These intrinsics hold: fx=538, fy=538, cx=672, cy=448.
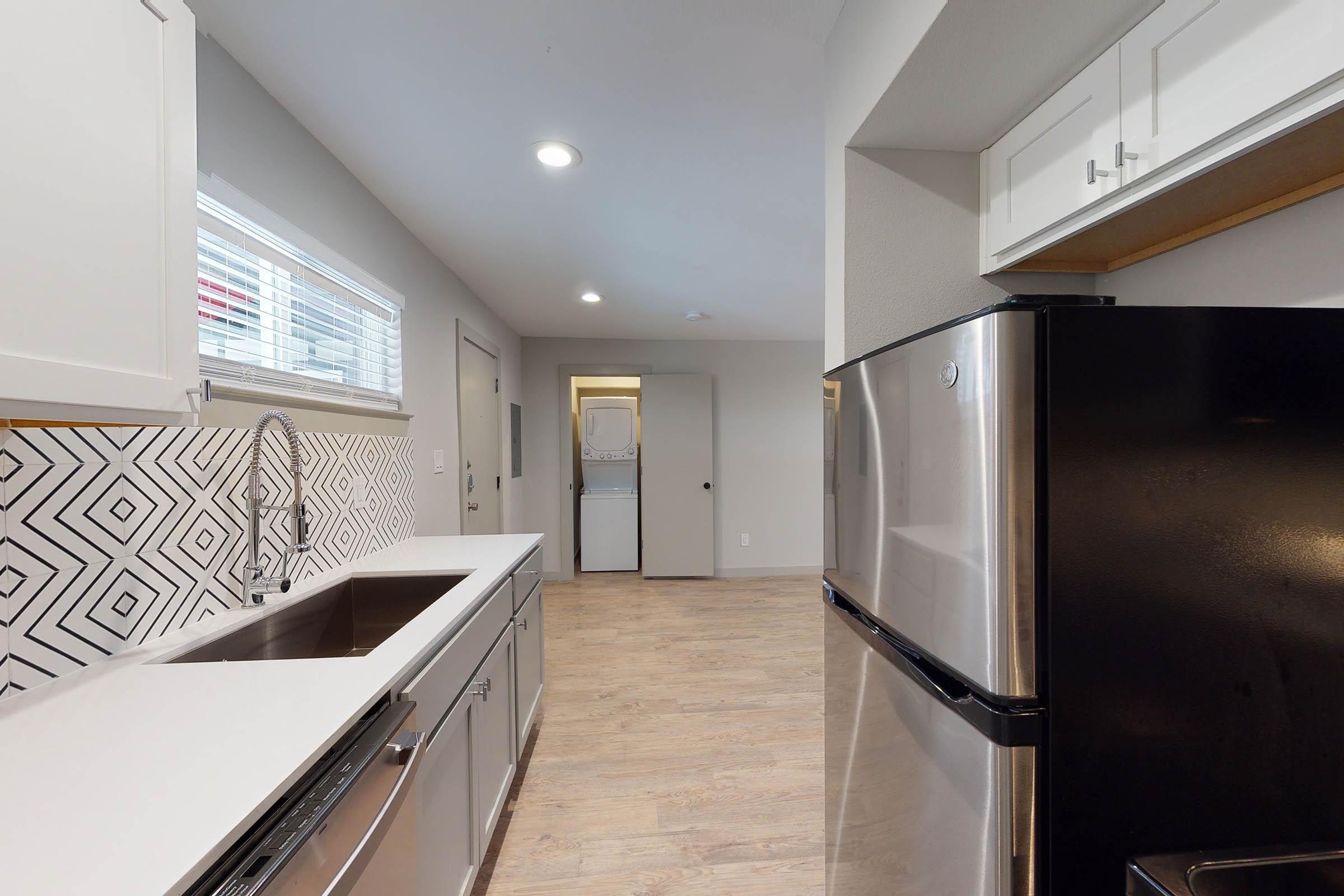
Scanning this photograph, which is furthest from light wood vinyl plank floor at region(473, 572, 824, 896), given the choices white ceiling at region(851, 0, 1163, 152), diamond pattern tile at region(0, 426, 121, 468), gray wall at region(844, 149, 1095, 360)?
white ceiling at region(851, 0, 1163, 152)

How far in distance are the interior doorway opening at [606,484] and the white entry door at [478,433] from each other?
49.2 inches

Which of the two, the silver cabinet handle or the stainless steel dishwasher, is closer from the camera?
the stainless steel dishwasher

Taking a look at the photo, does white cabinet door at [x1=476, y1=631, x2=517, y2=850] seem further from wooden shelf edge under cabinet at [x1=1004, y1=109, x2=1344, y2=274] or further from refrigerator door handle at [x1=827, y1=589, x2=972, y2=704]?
wooden shelf edge under cabinet at [x1=1004, y1=109, x2=1344, y2=274]

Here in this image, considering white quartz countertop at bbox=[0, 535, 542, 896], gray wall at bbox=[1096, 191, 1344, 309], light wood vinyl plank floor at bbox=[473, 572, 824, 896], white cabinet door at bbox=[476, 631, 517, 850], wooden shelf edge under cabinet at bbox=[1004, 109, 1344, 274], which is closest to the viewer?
white quartz countertop at bbox=[0, 535, 542, 896]

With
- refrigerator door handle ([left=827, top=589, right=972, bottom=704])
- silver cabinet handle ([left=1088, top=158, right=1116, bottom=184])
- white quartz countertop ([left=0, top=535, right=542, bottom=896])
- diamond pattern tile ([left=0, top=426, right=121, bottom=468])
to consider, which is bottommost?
white quartz countertop ([left=0, top=535, right=542, bottom=896])

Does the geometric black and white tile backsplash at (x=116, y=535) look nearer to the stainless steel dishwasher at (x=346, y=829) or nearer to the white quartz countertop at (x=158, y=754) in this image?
the white quartz countertop at (x=158, y=754)

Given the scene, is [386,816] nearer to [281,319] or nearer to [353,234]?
[281,319]

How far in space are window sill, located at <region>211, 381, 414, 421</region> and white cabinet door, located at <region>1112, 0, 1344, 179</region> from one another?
1.92 metres

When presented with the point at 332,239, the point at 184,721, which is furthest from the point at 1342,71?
the point at 332,239

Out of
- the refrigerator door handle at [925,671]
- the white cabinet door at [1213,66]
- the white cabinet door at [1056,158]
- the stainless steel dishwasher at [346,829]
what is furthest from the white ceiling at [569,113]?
the stainless steel dishwasher at [346,829]

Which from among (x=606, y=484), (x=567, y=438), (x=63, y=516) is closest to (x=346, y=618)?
(x=63, y=516)

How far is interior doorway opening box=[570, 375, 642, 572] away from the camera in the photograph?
5.48 m

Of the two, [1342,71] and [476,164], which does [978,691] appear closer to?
[1342,71]

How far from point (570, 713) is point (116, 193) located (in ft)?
8.09
